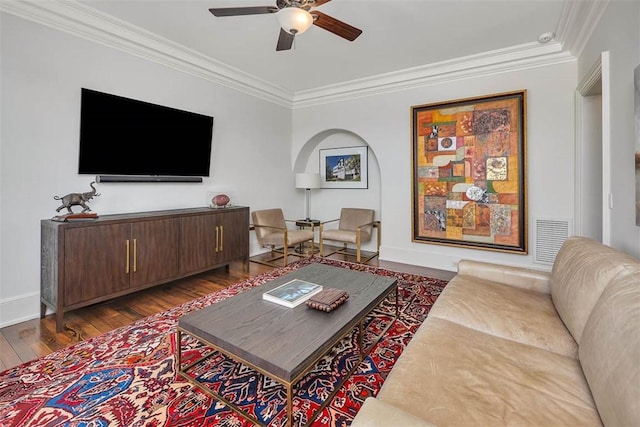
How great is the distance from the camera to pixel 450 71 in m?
3.79

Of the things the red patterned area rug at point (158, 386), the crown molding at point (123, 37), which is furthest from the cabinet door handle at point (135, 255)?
the crown molding at point (123, 37)

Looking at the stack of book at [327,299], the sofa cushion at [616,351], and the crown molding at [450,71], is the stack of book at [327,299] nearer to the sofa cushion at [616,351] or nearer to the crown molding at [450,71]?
the sofa cushion at [616,351]

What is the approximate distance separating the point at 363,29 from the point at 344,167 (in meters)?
2.60

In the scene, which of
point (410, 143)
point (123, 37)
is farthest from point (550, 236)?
point (123, 37)

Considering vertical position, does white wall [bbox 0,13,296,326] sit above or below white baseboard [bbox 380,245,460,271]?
above

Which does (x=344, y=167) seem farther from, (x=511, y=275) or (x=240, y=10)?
(x=511, y=275)

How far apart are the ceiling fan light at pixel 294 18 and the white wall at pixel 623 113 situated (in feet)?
6.47

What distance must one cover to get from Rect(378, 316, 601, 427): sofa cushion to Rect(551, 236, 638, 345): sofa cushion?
24cm

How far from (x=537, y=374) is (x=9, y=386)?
273 cm

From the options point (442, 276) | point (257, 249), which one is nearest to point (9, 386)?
point (257, 249)

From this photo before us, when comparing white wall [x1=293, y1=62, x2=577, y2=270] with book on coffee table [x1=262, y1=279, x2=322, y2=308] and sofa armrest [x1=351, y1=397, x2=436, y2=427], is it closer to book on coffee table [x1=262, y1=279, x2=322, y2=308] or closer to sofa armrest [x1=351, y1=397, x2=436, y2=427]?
book on coffee table [x1=262, y1=279, x2=322, y2=308]

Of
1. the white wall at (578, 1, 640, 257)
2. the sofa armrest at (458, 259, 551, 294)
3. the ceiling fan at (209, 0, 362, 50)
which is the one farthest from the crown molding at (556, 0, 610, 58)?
the sofa armrest at (458, 259, 551, 294)

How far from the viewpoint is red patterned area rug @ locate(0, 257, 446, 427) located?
1.45 m

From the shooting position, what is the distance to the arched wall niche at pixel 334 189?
512 centimetres
